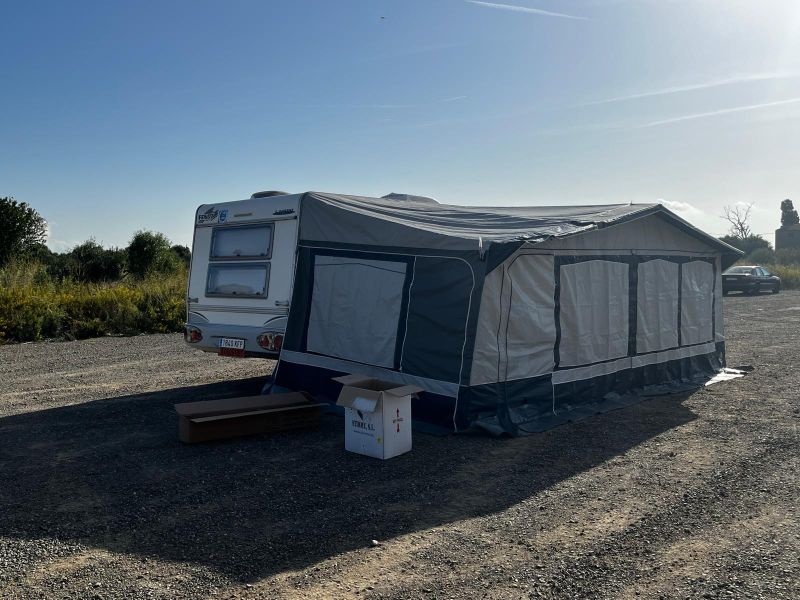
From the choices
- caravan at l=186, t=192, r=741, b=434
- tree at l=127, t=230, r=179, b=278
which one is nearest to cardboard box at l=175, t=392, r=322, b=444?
caravan at l=186, t=192, r=741, b=434

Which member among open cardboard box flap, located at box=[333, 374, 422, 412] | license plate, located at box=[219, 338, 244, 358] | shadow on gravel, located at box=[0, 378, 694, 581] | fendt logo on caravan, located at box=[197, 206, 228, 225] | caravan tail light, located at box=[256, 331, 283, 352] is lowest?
shadow on gravel, located at box=[0, 378, 694, 581]

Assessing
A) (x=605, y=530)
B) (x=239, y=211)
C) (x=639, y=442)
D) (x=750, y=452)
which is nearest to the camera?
(x=605, y=530)

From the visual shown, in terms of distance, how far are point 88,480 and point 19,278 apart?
1237cm

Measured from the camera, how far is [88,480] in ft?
18.1

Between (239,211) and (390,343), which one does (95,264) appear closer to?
(239,211)

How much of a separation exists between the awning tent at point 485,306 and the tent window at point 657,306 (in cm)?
3

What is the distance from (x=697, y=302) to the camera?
10453mm

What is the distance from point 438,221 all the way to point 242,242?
2327 mm

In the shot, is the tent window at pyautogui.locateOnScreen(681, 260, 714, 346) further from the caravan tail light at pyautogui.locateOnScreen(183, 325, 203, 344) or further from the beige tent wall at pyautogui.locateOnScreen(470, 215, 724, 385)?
the caravan tail light at pyautogui.locateOnScreen(183, 325, 203, 344)

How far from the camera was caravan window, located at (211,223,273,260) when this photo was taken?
8461 mm

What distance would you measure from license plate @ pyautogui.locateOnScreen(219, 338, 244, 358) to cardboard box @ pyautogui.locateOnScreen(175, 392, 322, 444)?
3.95 feet


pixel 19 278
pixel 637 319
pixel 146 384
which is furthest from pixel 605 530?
pixel 19 278

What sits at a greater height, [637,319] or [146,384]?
[637,319]

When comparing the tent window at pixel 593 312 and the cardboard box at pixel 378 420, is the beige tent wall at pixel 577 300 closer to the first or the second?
the tent window at pixel 593 312
